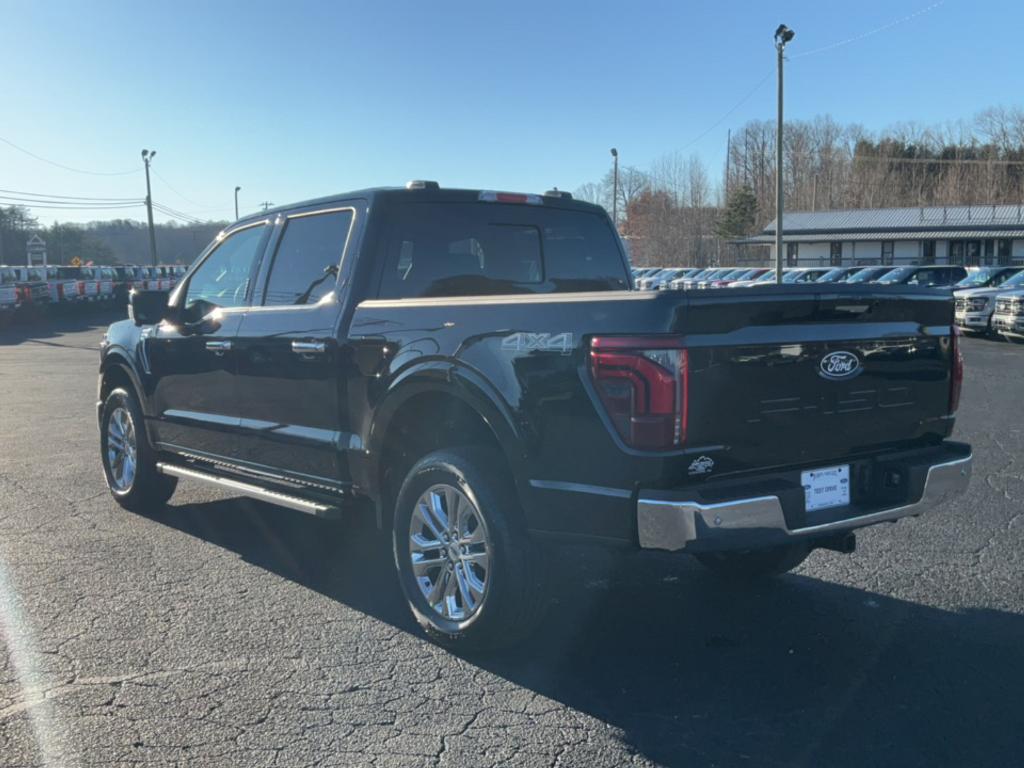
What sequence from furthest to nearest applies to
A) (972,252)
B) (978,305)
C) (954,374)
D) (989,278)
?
(972,252) → (989,278) → (978,305) → (954,374)

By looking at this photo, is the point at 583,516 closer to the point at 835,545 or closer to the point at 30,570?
the point at 835,545

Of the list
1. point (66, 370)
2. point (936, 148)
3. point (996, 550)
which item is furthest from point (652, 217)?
point (996, 550)

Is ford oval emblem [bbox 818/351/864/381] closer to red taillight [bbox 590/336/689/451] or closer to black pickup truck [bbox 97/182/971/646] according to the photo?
black pickup truck [bbox 97/182/971/646]

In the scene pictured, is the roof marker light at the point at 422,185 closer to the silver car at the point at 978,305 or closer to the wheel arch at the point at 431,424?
the wheel arch at the point at 431,424

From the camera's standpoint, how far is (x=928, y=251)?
2591 inches

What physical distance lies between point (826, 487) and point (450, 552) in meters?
1.59

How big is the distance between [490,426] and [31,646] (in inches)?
89.6

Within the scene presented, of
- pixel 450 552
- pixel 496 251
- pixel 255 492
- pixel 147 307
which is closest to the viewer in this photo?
pixel 450 552

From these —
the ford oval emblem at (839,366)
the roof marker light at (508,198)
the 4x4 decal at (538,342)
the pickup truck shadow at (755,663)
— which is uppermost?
the roof marker light at (508,198)

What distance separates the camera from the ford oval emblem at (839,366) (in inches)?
152

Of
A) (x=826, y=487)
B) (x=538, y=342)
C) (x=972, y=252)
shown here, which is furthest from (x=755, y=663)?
(x=972, y=252)

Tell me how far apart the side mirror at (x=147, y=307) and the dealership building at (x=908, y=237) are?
211 feet

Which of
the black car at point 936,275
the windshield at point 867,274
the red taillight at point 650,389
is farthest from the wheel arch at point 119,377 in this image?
the windshield at point 867,274

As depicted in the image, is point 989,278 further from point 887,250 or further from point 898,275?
point 887,250
